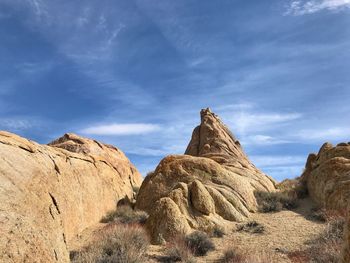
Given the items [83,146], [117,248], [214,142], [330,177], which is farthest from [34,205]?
[214,142]

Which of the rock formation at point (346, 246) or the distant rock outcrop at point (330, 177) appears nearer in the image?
the rock formation at point (346, 246)

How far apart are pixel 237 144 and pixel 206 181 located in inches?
559

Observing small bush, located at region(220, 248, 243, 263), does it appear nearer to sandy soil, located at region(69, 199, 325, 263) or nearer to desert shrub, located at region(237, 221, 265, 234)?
sandy soil, located at region(69, 199, 325, 263)

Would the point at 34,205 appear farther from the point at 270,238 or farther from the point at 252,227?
the point at 252,227

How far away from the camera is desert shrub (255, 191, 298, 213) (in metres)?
22.3

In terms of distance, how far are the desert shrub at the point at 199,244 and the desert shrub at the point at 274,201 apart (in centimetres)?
748

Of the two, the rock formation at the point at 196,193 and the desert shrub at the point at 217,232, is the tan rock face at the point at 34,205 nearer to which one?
the rock formation at the point at 196,193

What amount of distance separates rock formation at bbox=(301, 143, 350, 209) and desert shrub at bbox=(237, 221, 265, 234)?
4.08 m

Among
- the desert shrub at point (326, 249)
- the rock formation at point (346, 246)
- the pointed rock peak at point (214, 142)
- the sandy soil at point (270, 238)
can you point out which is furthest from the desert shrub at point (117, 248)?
the pointed rock peak at point (214, 142)

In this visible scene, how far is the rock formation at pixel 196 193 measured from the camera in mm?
17531

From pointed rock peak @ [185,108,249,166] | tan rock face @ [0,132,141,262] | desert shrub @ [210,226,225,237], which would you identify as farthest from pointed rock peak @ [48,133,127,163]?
desert shrub @ [210,226,225,237]

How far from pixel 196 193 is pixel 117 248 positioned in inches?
248

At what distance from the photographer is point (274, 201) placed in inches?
911

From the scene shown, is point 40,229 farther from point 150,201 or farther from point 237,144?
point 237,144
